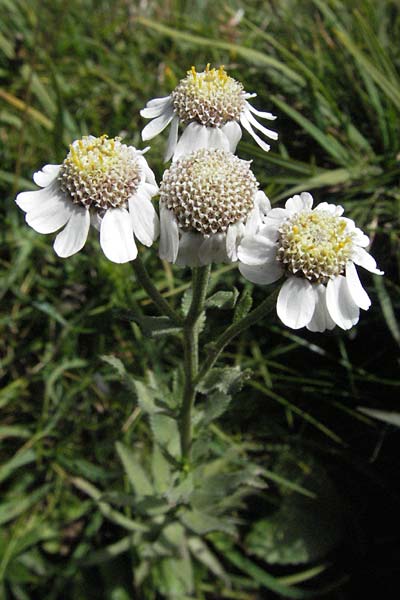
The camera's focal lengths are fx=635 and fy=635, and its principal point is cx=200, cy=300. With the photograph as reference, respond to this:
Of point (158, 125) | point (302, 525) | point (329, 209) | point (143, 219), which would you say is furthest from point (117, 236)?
point (302, 525)

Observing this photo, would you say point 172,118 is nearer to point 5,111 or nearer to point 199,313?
point 199,313

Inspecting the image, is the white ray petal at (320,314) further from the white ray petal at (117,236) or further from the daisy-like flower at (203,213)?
the white ray petal at (117,236)

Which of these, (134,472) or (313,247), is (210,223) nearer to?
(313,247)

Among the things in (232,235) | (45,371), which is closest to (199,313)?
(232,235)

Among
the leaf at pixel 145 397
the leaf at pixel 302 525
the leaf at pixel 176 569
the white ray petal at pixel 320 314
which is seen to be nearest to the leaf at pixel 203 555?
the leaf at pixel 176 569

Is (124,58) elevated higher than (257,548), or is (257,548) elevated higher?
(124,58)

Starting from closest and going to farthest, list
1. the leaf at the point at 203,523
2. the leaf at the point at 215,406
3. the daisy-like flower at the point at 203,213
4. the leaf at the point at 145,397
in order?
1. the daisy-like flower at the point at 203,213
2. the leaf at the point at 145,397
3. the leaf at the point at 215,406
4. the leaf at the point at 203,523

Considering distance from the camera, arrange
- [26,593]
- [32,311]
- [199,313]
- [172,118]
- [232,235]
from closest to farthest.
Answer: [232,235] < [199,313] < [172,118] < [26,593] < [32,311]
